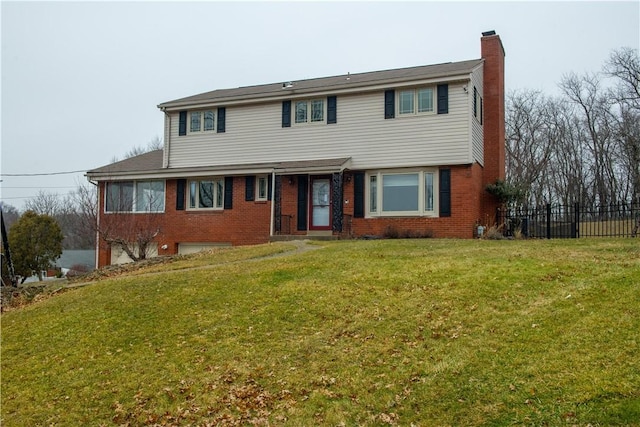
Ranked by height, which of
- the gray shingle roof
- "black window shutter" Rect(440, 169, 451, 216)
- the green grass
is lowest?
the green grass

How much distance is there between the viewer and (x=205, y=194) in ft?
71.8

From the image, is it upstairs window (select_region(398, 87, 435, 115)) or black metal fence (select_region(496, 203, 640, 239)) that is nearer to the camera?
black metal fence (select_region(496, 203, 640, 239))

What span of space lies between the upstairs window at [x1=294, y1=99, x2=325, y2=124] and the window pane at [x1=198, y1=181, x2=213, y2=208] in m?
4.24

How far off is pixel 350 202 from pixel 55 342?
1197 centimetres

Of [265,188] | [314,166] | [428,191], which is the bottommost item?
[428,191]

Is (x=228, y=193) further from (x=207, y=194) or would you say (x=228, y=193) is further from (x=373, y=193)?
(x=373, y=193)

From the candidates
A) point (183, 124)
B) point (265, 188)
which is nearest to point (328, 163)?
point (265, 188)

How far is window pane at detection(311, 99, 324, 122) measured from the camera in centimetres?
2030

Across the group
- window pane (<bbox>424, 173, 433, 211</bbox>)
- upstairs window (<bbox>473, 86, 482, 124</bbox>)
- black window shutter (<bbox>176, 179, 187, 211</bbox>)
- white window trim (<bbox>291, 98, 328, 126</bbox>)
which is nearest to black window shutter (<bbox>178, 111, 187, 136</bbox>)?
black window shutter (<bbox>176, 179, 187, 211</bbox>)

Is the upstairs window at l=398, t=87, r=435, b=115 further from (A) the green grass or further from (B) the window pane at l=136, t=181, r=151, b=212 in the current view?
(B) the window pane at l=136, t=181, r=151, b=212

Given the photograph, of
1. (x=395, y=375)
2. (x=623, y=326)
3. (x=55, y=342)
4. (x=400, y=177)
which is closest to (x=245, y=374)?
(x=395, y=375)

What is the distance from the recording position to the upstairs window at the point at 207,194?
21.6 metres

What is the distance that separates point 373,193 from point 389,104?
118 inches

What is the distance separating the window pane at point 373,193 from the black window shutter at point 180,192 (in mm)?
7480
